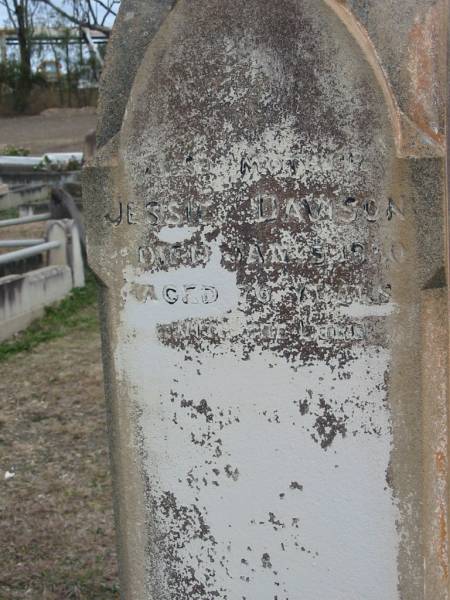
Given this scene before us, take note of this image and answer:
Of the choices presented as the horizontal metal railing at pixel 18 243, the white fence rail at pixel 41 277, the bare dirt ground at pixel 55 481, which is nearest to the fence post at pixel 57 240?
the white fence rail at pixel 41 277

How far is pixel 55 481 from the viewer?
4254 mm

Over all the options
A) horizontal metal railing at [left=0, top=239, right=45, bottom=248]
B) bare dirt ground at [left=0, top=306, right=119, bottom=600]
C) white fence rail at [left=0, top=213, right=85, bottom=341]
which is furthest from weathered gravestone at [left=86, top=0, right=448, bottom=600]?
horizontal metal railing at [left=0, top=239, right=45, bottom=248]

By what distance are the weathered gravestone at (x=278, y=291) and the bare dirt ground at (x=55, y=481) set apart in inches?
49.0

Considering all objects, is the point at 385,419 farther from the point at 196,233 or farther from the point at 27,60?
the point at 27,60

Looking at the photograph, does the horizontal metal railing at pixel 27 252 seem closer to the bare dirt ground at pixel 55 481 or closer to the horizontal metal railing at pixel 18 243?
the horizontal metal railing at pixel 18 243

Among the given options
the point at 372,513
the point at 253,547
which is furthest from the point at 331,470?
the point at 253,547

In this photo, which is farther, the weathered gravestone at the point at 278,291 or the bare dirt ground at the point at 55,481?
the bare dirt ground at the point at 55,481

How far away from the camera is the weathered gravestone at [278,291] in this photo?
192cm

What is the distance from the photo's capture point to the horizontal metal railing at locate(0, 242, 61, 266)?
705cm

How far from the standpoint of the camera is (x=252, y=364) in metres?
2.10

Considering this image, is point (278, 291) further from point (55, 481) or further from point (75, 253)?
point (75, 253)

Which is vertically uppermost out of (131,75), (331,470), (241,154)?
(131,75)

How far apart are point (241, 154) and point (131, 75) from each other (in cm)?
36

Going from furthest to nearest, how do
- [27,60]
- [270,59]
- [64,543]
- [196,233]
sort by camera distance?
[27,60] < [64,543] < [196,233] < [270,59]
